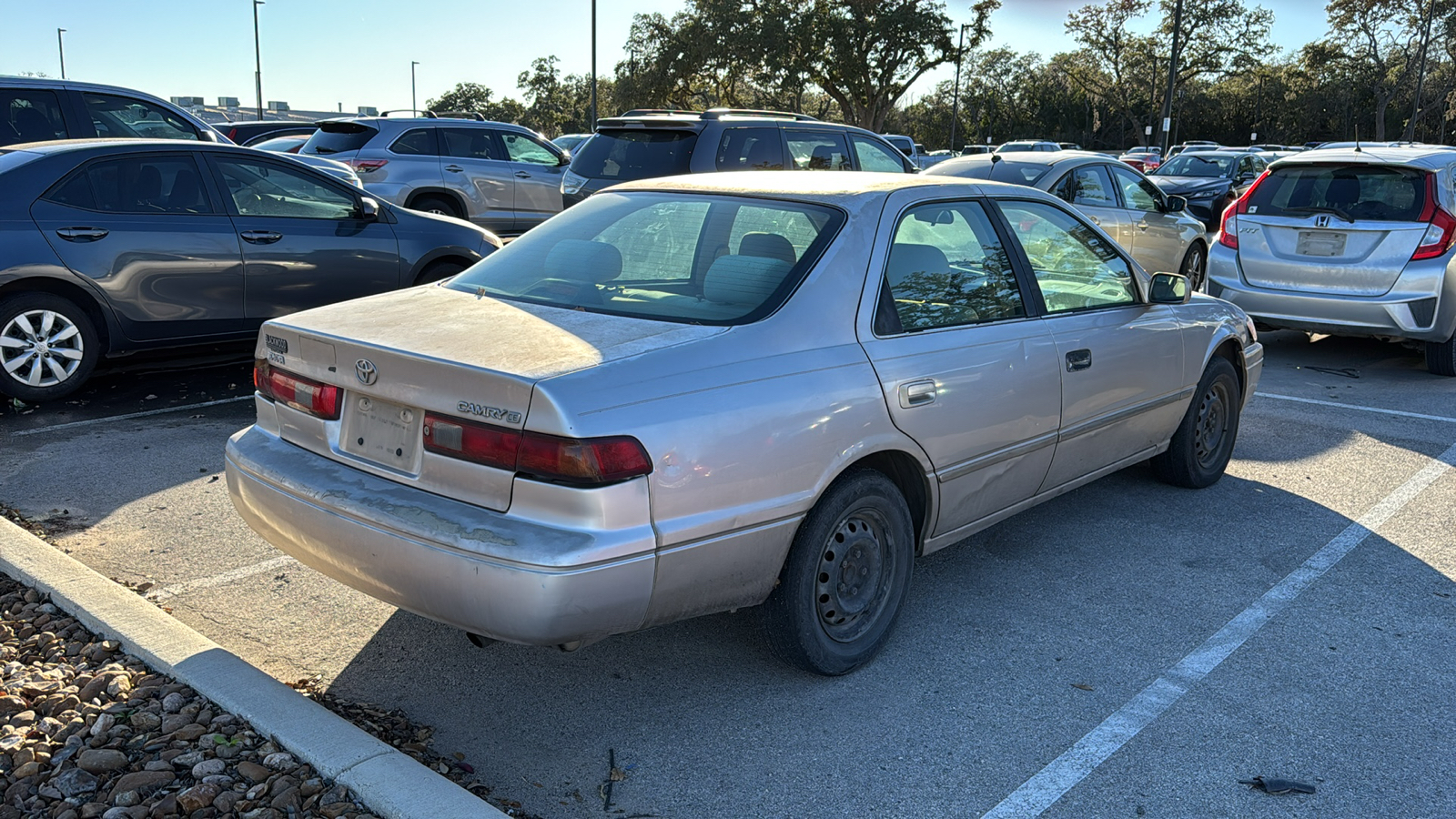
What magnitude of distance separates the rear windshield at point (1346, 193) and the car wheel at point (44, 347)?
8.49 m

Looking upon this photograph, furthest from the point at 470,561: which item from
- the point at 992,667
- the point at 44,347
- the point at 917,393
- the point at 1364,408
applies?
the point at 1364,408

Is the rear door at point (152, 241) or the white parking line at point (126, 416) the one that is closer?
the white parking line at point (126, 416)

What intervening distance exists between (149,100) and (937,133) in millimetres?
66425

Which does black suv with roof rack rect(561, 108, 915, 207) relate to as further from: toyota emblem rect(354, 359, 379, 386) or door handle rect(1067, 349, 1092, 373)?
toyota emblem rect(354, 359, 379, 386)

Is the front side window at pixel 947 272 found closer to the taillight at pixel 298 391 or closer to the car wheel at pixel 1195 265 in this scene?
the taillight at pixel 298 391

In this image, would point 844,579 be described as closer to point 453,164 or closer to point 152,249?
point 152,249

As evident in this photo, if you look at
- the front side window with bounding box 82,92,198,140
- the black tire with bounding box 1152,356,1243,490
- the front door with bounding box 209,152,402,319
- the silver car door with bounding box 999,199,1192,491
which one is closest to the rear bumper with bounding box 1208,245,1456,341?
the black tire with bounding box 1152,356,1243,490

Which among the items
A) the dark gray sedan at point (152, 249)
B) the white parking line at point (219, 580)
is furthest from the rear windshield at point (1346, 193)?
the white parking line at point (219, 580)

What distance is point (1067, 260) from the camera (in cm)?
478

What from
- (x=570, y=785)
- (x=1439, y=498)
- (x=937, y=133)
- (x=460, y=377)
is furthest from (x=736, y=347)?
(x=937, y=133)

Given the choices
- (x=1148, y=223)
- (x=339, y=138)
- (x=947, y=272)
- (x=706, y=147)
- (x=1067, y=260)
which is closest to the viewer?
(x=947, y=272)

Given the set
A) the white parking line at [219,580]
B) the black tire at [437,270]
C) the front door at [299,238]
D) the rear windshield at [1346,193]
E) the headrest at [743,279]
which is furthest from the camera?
the rear windshield at [1346,193]

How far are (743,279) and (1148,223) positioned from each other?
8812 mm

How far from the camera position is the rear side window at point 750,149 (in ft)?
31.7
